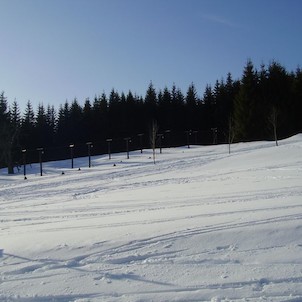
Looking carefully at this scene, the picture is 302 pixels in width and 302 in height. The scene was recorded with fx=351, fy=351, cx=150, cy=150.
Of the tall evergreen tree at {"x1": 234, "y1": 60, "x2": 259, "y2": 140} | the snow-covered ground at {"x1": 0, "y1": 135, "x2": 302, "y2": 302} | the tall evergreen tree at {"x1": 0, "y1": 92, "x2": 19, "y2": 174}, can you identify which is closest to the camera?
the snow-covered ground at {"x1": 0, "y1": 135, "x2": 302, "y2": 302}

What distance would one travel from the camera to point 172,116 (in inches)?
2237

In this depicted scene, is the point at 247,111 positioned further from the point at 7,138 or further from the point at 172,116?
the point at 7,138

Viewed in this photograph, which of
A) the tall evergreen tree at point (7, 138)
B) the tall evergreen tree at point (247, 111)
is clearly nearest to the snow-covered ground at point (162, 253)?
the tall evergreen tree at point (7, 138)

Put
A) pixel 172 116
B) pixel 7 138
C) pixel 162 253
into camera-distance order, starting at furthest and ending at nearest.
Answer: pixel 172 116 → pixel 7 138 → pixel 162 253

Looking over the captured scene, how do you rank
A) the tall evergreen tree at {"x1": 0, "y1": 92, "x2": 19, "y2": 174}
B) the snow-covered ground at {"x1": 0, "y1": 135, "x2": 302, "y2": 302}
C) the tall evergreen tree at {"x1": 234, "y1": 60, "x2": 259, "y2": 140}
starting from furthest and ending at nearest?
the tall evergreen tree at {"x1": 234, "y1": 60, "x2": 259, "y2": 140} → the tall evergreen tree at {"x1": 0, "y1": 92, "x2": 19, "y2": 174} → the snow-covered ground at {"x1": 0, "y1": 135, "x2": 302, "y2": 302}

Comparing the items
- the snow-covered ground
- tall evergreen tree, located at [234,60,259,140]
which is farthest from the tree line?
the snow-covered ground

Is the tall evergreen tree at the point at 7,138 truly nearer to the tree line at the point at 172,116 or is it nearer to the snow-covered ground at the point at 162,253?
the tree line at the point at 172,116

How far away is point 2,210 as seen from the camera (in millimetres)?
13516

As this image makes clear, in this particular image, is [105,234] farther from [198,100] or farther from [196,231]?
[198,100]

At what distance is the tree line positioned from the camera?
144ft

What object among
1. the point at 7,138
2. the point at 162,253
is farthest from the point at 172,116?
the point at 162,253

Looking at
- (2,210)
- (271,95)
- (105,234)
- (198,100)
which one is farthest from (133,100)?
(105,234)

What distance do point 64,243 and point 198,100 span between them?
182ft

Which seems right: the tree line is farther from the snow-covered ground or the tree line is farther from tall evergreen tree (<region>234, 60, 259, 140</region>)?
the snow-covered ground
